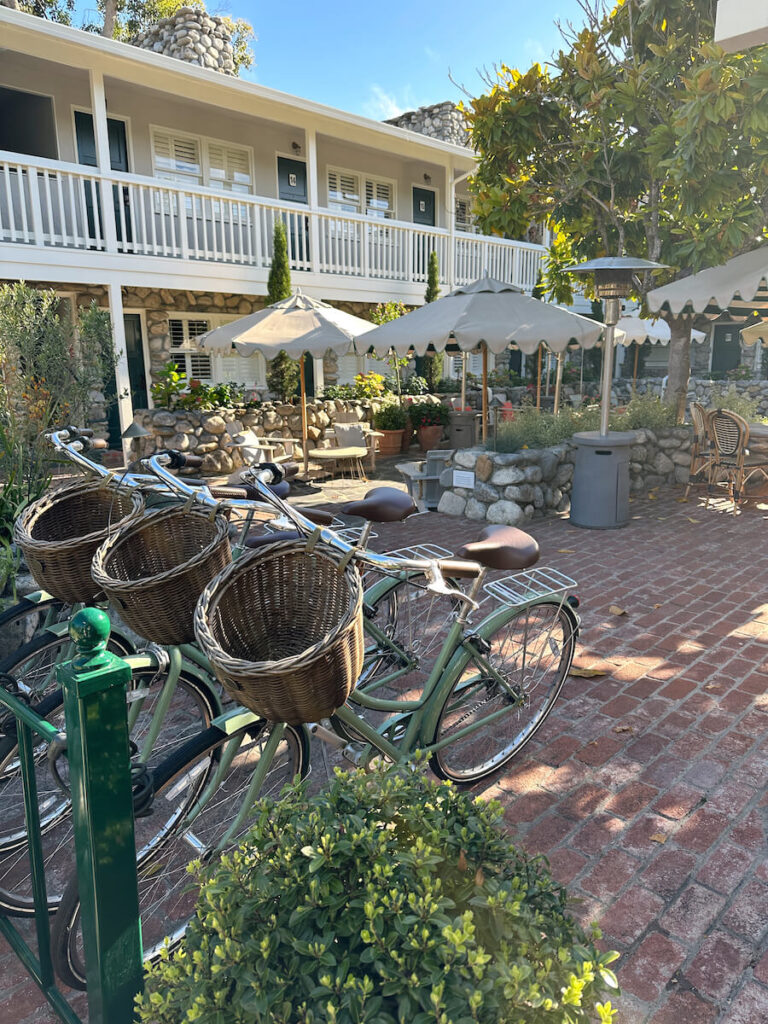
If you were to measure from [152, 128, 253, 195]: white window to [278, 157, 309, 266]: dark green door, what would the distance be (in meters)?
0.77

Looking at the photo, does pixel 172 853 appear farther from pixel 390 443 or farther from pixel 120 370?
pixel 390 443

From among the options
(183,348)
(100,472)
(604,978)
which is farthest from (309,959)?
(183,348)

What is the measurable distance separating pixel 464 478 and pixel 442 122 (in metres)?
15.1

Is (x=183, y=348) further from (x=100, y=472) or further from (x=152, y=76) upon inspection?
(x=100, y=472)

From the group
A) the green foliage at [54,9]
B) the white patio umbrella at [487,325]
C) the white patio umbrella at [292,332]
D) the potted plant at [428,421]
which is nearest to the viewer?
the white patio umbrella at [487,325]

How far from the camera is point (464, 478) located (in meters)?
8.27

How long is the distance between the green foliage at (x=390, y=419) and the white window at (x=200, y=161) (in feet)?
16.9

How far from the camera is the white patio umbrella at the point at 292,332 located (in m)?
9.04

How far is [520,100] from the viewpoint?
9.11 meters

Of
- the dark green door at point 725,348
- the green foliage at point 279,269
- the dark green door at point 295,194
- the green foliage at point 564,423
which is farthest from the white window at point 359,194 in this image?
the dark green door at point 725,348

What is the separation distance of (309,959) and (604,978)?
0.56 m

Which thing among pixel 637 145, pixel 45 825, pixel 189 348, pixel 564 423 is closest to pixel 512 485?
pixel 564 423

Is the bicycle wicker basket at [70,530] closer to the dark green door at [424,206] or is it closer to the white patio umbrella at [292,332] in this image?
the white patio umbrella at [292,332]

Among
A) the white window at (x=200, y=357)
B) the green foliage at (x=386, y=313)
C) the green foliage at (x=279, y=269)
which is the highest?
the green foliage at (x=279, y=269)
